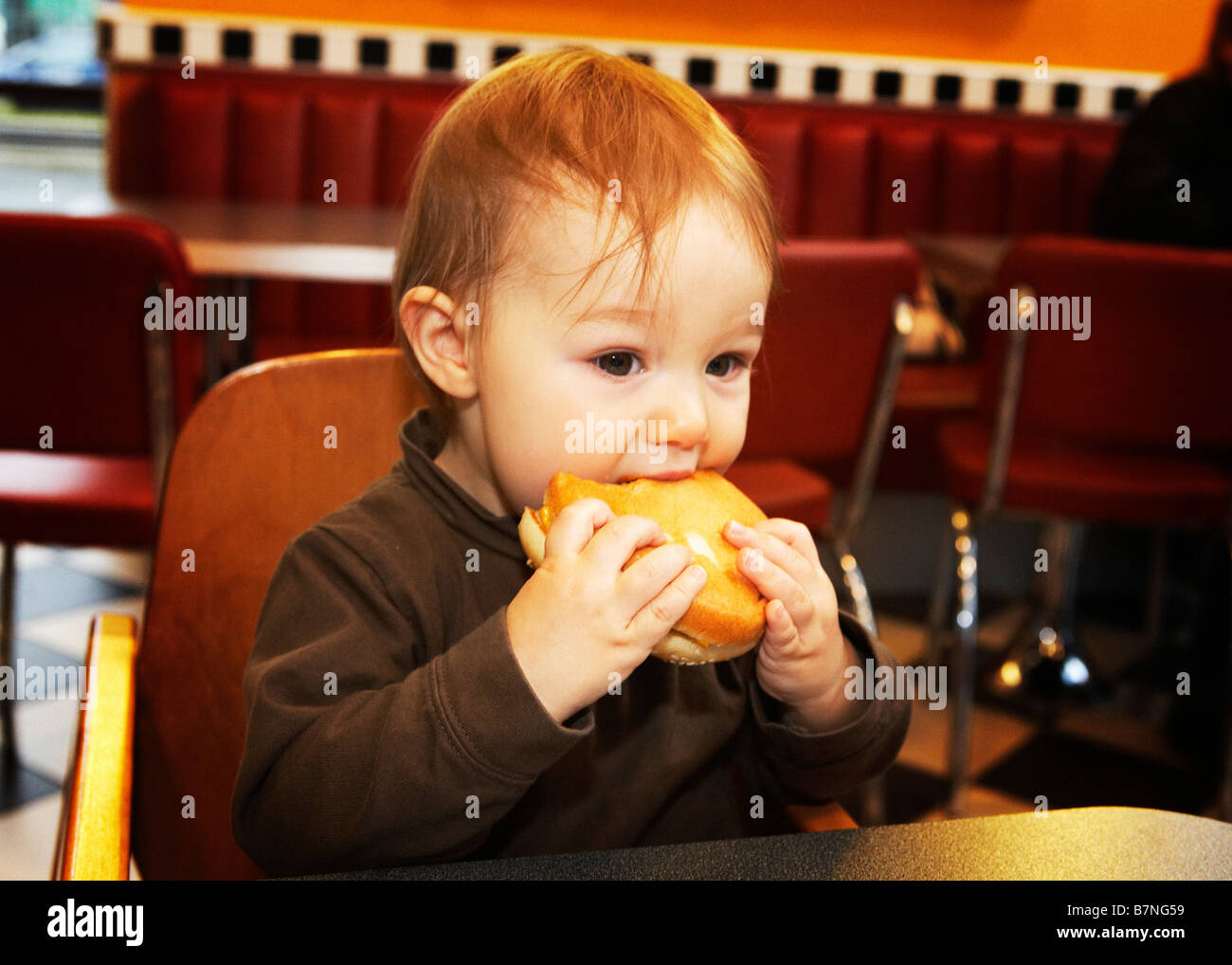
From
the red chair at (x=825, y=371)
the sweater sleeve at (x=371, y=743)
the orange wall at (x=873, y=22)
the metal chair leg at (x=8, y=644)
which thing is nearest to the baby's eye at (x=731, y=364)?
the sweater sleeve at (x=371, y=743)

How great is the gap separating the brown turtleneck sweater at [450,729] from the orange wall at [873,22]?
3.33 m

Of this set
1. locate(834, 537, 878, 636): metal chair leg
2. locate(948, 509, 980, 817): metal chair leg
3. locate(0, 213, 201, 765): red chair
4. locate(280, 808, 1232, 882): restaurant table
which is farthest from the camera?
locate(948, 509, 980, 817): metal chair leg

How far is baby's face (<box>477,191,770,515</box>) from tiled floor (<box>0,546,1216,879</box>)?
1.60 m

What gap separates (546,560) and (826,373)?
1.45 meters

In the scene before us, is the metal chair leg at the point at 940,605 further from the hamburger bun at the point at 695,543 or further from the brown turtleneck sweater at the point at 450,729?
the hamburger bun at the point at 695,543

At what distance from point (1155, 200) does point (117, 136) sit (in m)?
3.02

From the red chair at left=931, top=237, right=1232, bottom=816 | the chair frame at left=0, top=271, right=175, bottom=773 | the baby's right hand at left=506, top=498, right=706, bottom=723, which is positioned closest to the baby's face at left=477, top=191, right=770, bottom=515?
the baby's right hand at left=506, top=498, right=706, bottom=723

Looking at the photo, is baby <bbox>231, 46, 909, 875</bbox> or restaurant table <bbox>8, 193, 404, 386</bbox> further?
restaurant table <bbox>8, 193, 404, 386</bbox>

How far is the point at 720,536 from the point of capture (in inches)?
30.2

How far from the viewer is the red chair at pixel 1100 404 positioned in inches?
81.1

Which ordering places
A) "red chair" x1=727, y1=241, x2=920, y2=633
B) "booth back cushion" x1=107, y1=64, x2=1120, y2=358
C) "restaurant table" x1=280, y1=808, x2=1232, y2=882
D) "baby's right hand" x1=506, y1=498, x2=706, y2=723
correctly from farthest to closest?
"booth back cushion" x1=107, y1=64, x2=1120, y2=358 < "red chair" x1=727, y1=241, x2=920, y2=633 < "baby's right hand" x1=506, y1=498, x2=706, y2=723 < "restaurant table" x1=280, y1=808, x2=1232, y2=882

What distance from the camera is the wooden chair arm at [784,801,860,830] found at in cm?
89

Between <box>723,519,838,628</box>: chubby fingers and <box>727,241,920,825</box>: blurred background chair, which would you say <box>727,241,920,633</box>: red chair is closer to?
<box>727,241,920,825</box>: blurred background chair
